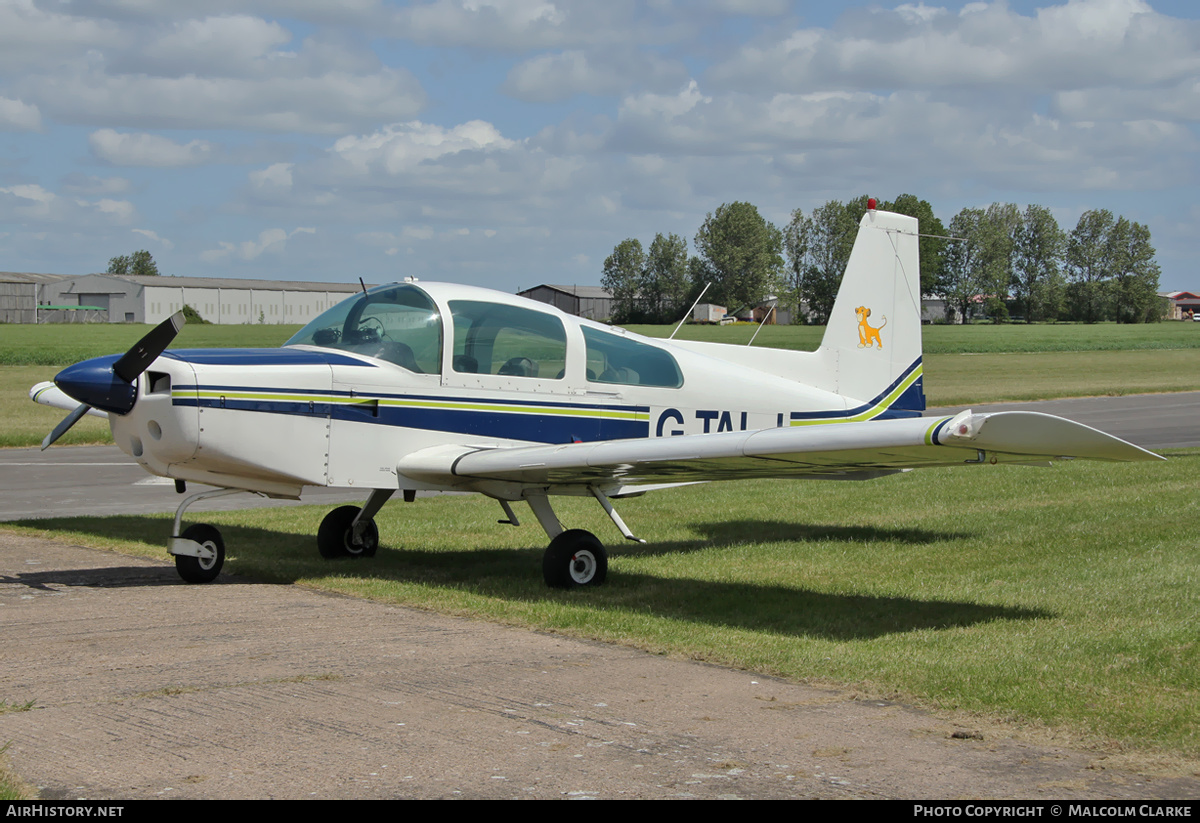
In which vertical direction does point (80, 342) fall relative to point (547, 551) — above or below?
above

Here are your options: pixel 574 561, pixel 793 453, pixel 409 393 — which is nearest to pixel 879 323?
pixel 574 561

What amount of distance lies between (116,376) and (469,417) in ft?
8.25

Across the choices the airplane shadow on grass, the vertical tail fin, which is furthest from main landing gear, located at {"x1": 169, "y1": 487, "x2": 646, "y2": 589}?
the vertical tail fin

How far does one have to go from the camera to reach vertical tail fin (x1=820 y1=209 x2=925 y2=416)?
432 inches

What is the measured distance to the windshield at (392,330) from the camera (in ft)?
28.7

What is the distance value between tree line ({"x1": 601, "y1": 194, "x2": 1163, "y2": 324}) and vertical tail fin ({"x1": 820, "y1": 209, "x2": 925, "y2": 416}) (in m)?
90.7

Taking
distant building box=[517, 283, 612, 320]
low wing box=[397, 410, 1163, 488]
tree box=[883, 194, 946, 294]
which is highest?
tree box=[883, 194, 946, 294]

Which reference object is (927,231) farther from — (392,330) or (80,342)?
(392,330)

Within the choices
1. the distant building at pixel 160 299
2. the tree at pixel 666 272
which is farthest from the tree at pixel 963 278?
the distant building at pixel 160 299

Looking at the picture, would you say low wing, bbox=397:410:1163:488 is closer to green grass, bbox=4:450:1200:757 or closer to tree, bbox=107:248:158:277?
green grass, bbox=4:450:1200:757

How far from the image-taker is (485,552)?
10344 mm

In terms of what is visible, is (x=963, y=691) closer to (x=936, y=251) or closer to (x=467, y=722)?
(x=467, y=722)

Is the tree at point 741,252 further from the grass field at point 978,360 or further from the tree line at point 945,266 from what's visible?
the grass field at point 978,360

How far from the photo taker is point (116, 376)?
7766 mm
